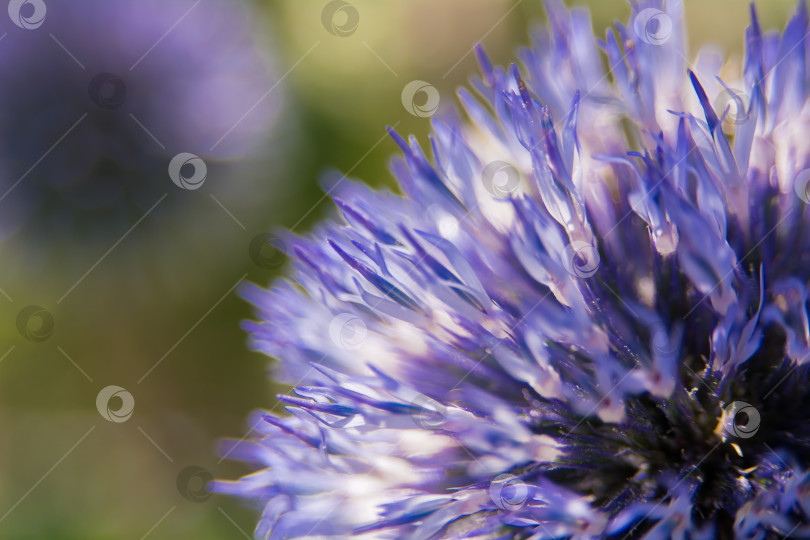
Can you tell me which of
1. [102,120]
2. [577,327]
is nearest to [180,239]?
[102,120]

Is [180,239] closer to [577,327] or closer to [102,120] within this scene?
[102,120]

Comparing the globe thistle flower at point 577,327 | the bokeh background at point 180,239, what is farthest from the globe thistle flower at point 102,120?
the globe thistle flower at point 577,327

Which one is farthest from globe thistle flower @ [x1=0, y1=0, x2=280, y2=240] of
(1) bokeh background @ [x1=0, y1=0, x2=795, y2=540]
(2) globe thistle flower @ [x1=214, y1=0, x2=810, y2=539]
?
(2) globe thistle flower @ [x1=214, y1=0, x2=810, y2=539]

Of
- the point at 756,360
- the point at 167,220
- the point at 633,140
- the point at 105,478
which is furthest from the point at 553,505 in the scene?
the point at 105,478

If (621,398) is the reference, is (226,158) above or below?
above

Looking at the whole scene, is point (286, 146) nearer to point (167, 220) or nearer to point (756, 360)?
point (167, 220)

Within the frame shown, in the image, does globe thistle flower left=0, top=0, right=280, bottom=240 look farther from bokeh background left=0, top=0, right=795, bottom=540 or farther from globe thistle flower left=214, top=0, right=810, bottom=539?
globe thistle flower left=214, top=0, right=810, bottom=539
